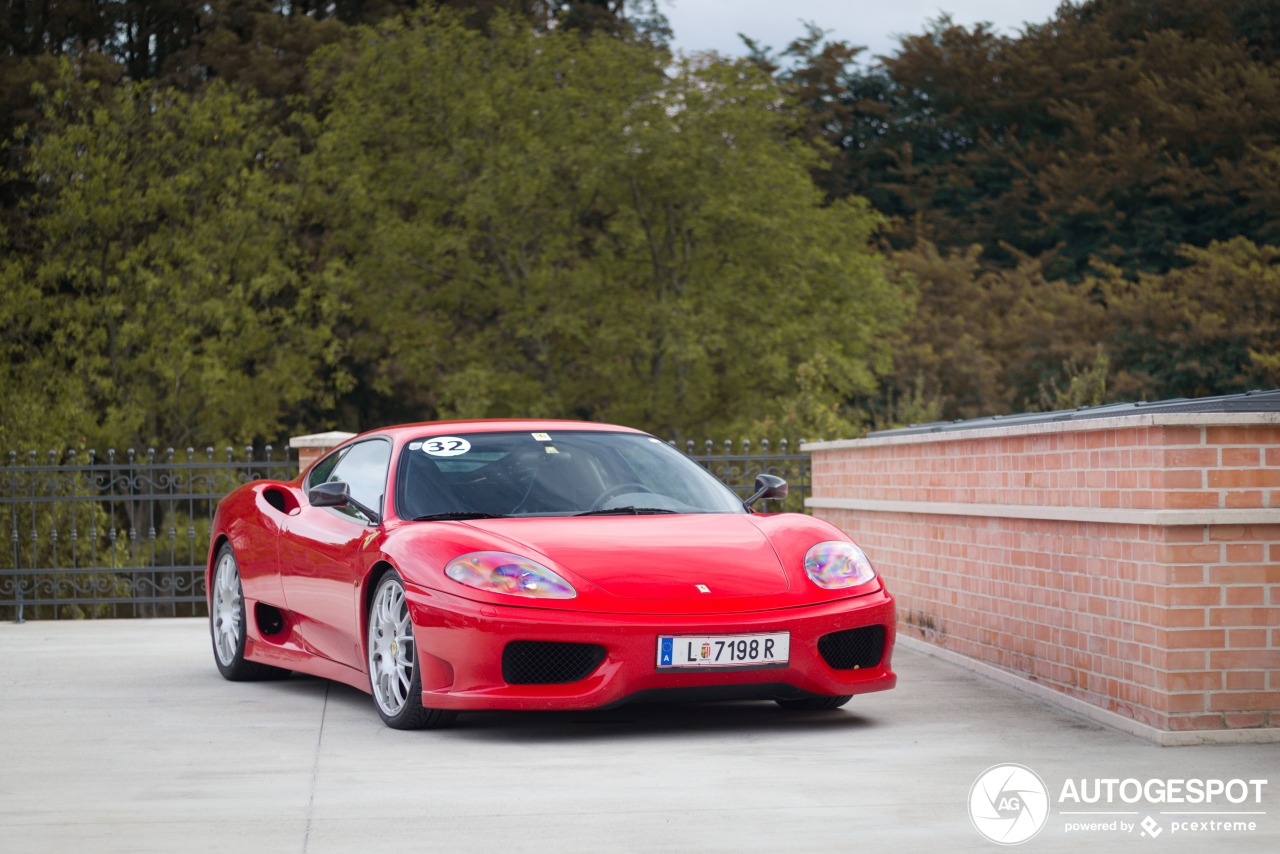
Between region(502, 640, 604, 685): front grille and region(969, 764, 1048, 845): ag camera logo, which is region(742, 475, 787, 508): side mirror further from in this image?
region(969, 764, 1048, 845): ag camera logo

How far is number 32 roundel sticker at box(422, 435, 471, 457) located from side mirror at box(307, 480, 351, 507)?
44cm

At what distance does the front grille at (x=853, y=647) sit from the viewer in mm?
7258

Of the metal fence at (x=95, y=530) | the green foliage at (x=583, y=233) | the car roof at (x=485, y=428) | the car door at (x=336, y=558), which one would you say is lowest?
the metal fence at (x=95, y=530)

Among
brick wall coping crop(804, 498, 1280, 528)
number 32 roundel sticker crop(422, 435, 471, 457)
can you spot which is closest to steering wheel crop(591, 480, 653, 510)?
number 32 roundel sticker crop(422, 435, 471, 457)

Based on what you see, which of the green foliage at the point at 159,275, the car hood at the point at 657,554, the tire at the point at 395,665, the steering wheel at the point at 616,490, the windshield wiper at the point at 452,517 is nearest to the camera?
the car hood at the point at 657,554

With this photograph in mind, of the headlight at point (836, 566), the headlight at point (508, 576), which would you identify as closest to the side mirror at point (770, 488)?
the headlight at point (836, 566)

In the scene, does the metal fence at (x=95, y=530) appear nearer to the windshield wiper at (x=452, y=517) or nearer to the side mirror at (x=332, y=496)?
the side mirror at (x=332, y=496)

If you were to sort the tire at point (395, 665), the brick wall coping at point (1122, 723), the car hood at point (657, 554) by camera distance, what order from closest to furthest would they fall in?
the brick wall coping at point (1122, 723) < the car hood at point (657, 554) < the tire at point (395, 665)

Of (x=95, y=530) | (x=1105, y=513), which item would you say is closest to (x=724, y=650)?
(x=1105, y=513)

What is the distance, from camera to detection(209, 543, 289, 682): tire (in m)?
9.49

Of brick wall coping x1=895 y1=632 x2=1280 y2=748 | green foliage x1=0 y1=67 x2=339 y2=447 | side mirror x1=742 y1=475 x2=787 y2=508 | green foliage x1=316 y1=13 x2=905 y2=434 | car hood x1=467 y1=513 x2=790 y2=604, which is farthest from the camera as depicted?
green foliage x1=316 y1=13 x2=905 y2=434

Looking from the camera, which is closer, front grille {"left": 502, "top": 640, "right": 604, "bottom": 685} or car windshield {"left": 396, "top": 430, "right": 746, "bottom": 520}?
front grille {"left": 502, "top": 640, "right": 604, "bottom": 685}

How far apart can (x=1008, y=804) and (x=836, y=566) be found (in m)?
2.00

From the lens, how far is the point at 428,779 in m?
6.12
